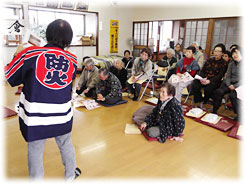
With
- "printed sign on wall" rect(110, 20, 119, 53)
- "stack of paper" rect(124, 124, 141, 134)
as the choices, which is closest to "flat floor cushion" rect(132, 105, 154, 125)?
"stack of paper" rect(124, 124, 141, 134)

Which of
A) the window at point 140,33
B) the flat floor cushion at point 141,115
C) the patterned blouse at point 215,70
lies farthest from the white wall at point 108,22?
the flat floor cushion at point 141,115

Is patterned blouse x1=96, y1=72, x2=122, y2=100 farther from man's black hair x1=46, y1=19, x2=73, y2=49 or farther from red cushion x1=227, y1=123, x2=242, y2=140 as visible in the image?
man's black hair x1=46, y1=19, x2=73, y2=49

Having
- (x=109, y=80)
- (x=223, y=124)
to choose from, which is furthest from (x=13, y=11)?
(x=223, y=124)

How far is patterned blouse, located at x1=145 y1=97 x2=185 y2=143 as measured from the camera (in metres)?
2.42

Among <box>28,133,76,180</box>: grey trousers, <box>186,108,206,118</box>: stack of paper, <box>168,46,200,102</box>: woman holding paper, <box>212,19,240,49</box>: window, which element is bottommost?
<box>186,108,206,118</box>: stack of paper

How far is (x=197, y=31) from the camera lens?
20.0ft

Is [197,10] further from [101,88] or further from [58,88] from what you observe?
[58,88]

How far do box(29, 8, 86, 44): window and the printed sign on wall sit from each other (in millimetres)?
1025

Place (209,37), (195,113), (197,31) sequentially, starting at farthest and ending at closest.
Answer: (197,31) < (209,37) < (195,113)

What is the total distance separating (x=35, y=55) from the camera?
1.26 metres

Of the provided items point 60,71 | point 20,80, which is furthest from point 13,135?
point 60,71

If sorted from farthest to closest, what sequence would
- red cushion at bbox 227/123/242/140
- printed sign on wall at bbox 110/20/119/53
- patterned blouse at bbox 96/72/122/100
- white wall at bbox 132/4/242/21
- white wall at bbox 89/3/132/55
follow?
1. printed sign on wall at bbox 110/20/119/53
2. white wall at bbox 89/3/132/55
3. white wall at bbox 132/4/242/21
4. patterned blouse at bbox 96/72/122/100
5. red cushion at bbox 227/123/242/140

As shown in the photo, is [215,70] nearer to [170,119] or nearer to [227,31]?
[170,119]

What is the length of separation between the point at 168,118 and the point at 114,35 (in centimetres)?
572
